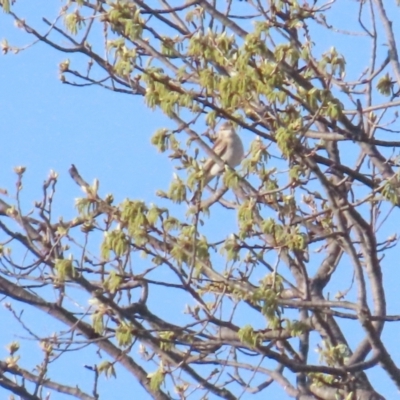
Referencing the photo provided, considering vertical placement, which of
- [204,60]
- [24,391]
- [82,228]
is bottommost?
[24,391]

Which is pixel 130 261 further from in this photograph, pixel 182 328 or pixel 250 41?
pixel 250 41

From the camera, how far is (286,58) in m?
5.88

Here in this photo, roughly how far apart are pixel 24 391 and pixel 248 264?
1.45 metres

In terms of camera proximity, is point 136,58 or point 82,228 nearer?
point 82,228

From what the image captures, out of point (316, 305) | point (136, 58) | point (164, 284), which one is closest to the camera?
point (164, 284)

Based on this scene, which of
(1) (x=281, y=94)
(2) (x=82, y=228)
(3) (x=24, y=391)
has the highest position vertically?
(1) (x=281, y=94)

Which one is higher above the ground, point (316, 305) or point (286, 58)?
point (286, 58)

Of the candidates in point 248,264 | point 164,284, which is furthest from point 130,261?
point 248,264

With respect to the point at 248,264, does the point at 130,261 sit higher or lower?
lower

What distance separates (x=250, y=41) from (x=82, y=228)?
132 cm

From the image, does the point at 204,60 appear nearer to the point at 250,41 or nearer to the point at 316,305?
the point at 250,41

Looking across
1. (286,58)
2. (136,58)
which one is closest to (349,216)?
(286,58)

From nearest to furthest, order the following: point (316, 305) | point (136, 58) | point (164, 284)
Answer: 1. point (164, 284)
2. point (316, 305)
3. point (136, 58)

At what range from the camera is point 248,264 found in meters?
6.46
